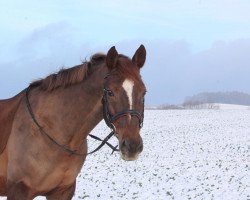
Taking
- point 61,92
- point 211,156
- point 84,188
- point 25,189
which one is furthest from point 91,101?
point 211,156

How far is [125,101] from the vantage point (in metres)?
3.80

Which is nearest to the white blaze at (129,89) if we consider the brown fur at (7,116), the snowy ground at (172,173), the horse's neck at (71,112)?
the horse's neck at (71,112)

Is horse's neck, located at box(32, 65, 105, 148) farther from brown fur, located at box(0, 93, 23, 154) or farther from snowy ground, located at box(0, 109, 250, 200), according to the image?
snowy ground, located at box(0, 109, 250, 200)

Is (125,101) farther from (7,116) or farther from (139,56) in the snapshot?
(7,116)

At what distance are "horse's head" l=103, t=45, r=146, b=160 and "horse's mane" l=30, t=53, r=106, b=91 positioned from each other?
50 centimetres

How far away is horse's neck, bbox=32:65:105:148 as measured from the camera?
4.42 meters

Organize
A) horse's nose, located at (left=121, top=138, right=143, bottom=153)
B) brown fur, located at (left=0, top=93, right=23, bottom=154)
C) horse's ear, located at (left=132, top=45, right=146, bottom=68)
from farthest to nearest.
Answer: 1. brown fur, located at (left=0, top=93, right=23, bottom=154)
2. horse's ear, located at (left=132, top=45, right=146, bottom=68)
3. horse's nose, located at (left=121, top=138, right=143, bottom=153)

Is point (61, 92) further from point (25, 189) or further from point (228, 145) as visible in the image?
point (228, 145)

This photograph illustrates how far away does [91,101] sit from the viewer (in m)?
4.39

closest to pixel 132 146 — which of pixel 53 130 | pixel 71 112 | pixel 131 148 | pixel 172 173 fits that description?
pixel 131 148

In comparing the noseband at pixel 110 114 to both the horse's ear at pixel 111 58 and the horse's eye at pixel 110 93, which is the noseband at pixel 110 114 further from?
the horse's ear at pixel 111 58

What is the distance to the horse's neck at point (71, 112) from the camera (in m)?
4.42

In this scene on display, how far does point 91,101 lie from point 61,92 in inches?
17.3

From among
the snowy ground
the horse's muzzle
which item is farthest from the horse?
the snowy ground
